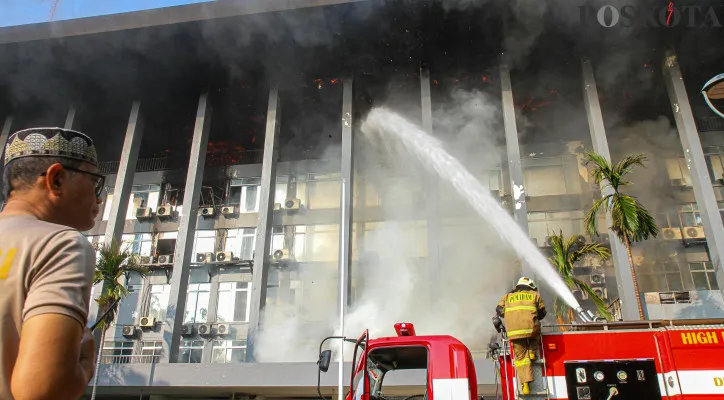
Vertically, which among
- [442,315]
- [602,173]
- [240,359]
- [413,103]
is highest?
[413,103]

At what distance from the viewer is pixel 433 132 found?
750 inches

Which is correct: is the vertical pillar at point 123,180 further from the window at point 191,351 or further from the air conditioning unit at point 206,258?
the window at point 191,351

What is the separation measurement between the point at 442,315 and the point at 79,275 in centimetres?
1562

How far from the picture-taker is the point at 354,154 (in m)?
19.1

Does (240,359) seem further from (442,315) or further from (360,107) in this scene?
(360,107)

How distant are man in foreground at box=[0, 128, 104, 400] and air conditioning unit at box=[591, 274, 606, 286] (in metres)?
20.1

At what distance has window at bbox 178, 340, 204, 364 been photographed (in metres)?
20.0

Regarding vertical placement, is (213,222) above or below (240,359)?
above

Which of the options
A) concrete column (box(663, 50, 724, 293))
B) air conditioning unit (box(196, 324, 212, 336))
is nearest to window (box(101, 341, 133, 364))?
air conditioning unit (box(196, 324, 212, 336))

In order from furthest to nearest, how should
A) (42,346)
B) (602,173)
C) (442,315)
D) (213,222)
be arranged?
(213,222), (442,315), (602,173), (42,346)

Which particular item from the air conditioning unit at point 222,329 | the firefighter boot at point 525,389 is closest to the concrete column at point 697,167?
the firefighter boot at point 525,389

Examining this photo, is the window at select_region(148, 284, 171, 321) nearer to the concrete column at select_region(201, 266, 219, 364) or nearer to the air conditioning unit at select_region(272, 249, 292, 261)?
the concrete column at select_region(201, 266, 219, 364)

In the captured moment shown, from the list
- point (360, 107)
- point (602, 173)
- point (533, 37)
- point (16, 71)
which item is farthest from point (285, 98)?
point (602, 173)

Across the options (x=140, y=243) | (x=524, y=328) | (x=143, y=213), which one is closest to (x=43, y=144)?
(x=524, y=328)
